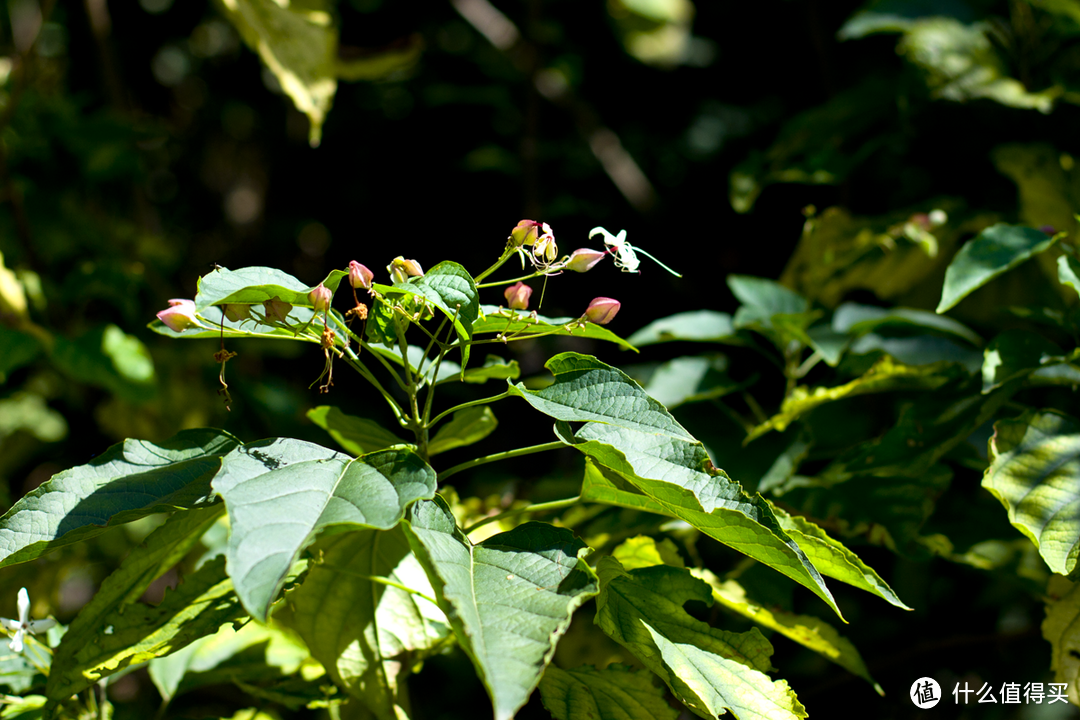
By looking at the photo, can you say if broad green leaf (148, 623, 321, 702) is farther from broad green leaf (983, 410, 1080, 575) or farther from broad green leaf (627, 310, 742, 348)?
broad green leaf (983, 410, 1080, 575)

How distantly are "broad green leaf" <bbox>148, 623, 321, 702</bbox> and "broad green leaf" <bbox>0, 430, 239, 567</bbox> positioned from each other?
358 mm

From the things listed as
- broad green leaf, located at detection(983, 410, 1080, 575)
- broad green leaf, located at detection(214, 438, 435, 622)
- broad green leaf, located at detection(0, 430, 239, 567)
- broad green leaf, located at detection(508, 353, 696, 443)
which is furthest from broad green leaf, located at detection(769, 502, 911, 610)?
broad green leaf, located at detection(0, 430, 239, 567)

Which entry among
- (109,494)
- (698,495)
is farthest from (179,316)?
(698,495)

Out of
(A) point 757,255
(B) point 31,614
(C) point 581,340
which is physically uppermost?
(B) point 31,614

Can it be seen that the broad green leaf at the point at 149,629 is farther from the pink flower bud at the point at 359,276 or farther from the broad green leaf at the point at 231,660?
the pink flower bud at the point at 359,276

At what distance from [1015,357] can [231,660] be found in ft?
3.92

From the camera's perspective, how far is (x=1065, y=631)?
954 mm

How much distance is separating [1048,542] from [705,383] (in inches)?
19.5

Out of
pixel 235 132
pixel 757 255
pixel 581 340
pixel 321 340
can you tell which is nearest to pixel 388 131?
pixel 235 132

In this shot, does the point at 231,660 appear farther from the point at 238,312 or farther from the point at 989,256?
the point at 989,256

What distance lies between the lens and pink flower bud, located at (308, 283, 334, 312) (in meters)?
0.70

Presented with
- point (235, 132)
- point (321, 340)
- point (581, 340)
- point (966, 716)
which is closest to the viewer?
point (321, 340)

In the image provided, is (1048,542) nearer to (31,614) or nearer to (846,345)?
(846,345)

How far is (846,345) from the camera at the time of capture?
3.92ft
